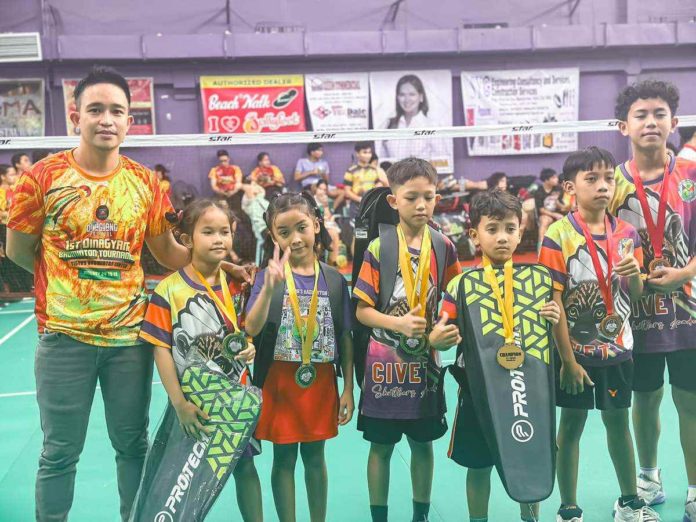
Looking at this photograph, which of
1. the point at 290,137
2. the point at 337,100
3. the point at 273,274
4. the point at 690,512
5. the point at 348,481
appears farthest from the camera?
the point at 337,100

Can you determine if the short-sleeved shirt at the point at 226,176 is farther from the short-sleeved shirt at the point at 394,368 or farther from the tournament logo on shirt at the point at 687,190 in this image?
the tournament logo on shirt at the point at 687,190

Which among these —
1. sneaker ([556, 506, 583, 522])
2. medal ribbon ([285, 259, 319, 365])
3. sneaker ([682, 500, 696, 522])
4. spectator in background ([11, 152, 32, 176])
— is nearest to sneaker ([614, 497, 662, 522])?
sneaker ([682, 500, 696, 522])

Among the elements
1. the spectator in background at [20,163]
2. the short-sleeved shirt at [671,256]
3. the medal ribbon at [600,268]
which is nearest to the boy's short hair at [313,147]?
the spectator in background at [20,163]

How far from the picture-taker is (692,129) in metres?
8.78

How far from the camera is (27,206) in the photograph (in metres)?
3.03

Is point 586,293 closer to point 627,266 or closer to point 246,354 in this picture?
point 627,266

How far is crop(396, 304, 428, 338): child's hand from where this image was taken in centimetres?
311

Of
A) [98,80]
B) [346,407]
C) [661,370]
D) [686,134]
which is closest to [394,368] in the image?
[346,407]

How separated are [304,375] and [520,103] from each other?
525 inches

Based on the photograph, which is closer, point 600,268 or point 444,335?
point 444,335

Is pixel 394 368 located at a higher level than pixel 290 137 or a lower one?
lower

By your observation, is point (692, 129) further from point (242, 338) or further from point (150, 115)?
point (150, 115)

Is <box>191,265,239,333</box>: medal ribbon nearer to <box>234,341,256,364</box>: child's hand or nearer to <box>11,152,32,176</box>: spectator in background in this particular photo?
<box>234,341,256,364</box>: child's hand

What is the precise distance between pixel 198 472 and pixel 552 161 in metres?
14.0
